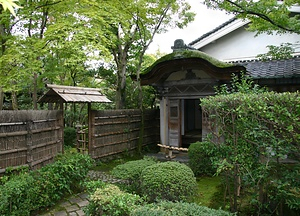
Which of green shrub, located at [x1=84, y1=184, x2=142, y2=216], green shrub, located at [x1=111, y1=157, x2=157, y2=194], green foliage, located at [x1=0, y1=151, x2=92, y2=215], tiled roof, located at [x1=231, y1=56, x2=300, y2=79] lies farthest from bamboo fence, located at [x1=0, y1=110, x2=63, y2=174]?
tiled roof, located at [x1=231, y1=56, x2=300, y2=79]

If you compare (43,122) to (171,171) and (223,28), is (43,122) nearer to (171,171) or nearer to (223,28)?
(171,171)

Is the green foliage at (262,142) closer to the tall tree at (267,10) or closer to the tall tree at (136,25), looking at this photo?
the tall tree at (267,10)

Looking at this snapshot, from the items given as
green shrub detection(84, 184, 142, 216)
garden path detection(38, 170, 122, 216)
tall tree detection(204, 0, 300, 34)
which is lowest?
garden path detection(38, 170, 122, 216)

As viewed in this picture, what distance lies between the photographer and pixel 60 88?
7.89m

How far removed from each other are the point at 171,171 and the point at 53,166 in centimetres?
296

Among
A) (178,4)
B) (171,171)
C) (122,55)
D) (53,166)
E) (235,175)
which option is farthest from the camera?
(122,55)

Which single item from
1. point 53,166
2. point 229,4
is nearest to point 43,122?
point 53,166

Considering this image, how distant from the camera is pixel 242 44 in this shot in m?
12.9

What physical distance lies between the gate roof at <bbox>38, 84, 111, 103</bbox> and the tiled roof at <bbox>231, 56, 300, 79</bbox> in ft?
21.2

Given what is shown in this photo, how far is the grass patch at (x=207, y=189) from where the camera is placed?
224 inches

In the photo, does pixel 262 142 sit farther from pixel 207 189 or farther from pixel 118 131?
pixel 118 131

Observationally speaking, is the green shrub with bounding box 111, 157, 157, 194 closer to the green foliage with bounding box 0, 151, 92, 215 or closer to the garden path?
the garden path

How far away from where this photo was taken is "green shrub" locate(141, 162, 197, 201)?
443 centimetres

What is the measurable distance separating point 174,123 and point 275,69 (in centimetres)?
499
